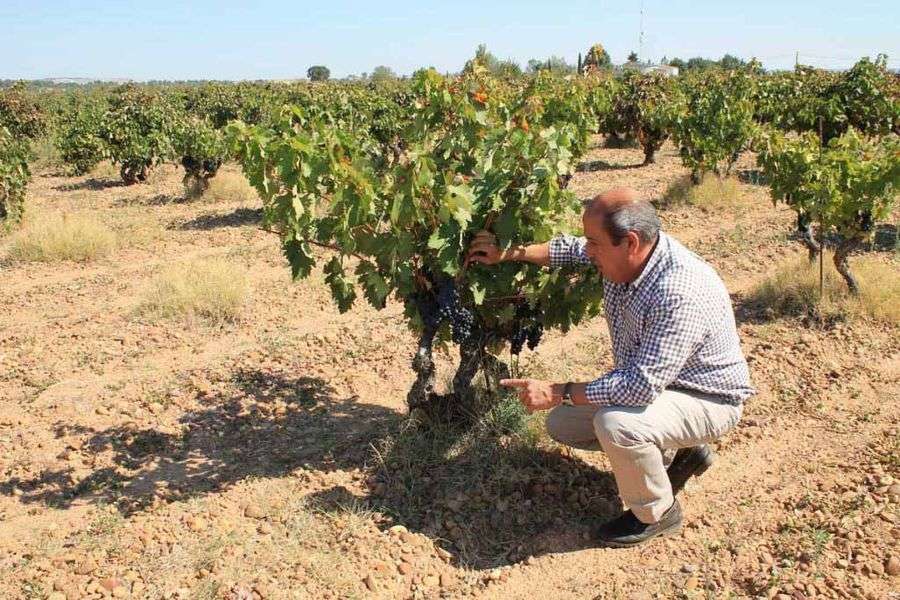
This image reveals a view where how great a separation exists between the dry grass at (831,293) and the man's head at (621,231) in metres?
3.60

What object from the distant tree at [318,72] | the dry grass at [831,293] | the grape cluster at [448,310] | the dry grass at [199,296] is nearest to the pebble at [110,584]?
the grape cluster at [448,310]

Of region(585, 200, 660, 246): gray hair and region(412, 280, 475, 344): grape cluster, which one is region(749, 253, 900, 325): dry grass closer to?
region(412, 280, 475, 344): grape cluster

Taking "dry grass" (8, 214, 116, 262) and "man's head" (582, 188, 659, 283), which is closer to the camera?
"man's head" (582, 188, 659, 283)

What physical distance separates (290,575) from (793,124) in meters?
15.8

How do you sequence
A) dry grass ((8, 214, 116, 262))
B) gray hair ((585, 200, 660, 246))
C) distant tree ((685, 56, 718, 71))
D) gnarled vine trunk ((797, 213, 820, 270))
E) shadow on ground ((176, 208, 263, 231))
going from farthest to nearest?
1. distant tree ((685, 56, 718, 71))
2. shadow on ground ((176, 208, 263, 231))
3. dry grass ((8, 214, 116, 262))
4. gnarled vine trunk ((797, 213, 820, 270))
5. gray hair ((585, 200, 660, 246))

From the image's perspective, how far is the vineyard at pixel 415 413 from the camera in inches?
122

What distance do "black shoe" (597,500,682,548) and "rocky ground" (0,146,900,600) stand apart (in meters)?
0.06

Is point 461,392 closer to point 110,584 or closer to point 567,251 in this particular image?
point 567,251

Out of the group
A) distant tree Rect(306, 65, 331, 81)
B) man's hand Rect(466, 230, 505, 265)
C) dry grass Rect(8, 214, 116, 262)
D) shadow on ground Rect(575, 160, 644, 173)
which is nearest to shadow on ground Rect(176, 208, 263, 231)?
dry grass Rect(8, 214, 116, 262)

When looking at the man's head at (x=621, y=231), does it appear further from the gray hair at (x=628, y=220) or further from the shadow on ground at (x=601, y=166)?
the shadow on ground at (x=601, y=166)

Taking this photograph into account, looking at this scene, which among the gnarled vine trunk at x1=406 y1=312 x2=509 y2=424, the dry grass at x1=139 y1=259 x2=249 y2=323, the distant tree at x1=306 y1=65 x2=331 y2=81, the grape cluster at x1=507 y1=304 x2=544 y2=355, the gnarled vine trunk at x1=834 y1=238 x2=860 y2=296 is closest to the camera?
the grape cluster at x1=507 y1=304 x2=544 y2=355

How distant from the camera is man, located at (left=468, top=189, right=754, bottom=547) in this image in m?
2.75

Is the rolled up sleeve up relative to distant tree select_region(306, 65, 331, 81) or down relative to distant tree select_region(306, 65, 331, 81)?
down

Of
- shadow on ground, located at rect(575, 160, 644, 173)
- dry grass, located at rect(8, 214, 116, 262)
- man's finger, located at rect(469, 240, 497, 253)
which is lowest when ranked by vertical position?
dry grass, located at rect(8, 214, 116, 262)
